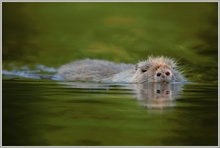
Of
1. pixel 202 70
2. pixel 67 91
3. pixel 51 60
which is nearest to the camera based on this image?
pixel 67 91

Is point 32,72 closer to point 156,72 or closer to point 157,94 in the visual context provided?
point 156,72

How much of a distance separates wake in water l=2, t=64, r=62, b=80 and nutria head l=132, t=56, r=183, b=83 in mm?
2164

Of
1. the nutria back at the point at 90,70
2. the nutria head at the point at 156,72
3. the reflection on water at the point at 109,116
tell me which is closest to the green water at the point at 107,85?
the reflection on water at the point at 109,116

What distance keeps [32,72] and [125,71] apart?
113 inches

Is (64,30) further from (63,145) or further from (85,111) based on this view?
(63,145)

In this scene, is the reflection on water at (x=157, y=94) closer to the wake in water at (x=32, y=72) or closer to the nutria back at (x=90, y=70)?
the nutria back at (x=90, y=70)

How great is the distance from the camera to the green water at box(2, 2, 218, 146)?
22.7ft

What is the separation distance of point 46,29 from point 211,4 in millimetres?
5330

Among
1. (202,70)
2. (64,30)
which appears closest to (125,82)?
(202,70)

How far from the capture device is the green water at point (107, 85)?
691 centimetres

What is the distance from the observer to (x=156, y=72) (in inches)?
453

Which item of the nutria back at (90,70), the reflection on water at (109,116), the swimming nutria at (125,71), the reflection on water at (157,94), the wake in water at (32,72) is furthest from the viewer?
the wake in water at (32,72)

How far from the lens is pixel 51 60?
16.3 metres

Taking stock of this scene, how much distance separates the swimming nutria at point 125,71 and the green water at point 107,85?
0.38 meters
